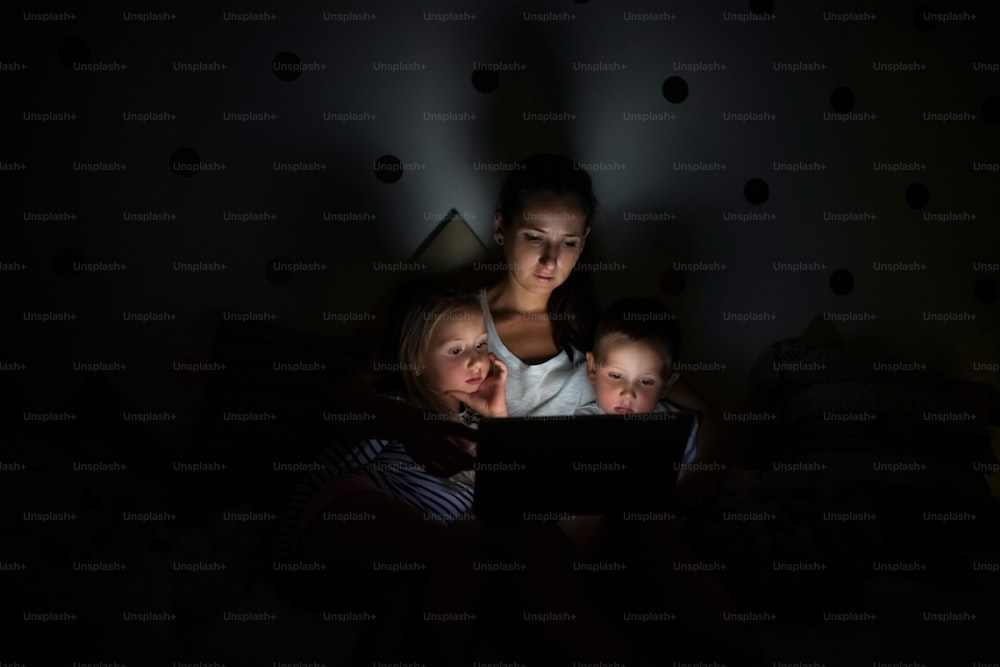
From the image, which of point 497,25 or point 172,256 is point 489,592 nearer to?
point 172,256

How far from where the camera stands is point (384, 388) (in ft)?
5.50

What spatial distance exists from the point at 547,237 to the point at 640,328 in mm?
295

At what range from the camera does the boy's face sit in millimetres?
1674

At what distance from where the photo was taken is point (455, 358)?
164cm

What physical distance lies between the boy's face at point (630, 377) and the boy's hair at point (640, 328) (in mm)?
11

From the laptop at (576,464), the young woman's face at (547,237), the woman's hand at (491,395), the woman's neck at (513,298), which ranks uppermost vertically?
the young woman's face at (547,237)

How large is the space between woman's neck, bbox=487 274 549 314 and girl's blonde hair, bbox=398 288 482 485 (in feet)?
0.71

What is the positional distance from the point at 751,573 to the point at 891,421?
0.64m

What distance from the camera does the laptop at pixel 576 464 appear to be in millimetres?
1211

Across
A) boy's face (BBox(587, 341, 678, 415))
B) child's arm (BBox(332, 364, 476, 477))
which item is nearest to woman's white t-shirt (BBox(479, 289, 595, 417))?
boy's face (BBox(587, 341, 678, 415))

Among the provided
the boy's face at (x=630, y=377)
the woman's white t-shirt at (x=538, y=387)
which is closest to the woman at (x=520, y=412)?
the woman's white t-shirt at (x=538, y=387)

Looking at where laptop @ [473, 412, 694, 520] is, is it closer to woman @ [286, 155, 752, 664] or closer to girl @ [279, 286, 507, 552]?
woman @ [286, 155, 752, 664]

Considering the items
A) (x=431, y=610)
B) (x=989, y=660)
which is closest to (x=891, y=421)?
(x=989, y=660)

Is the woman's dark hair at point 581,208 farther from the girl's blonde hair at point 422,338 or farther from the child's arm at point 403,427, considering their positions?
the child's arm at point 403,427
